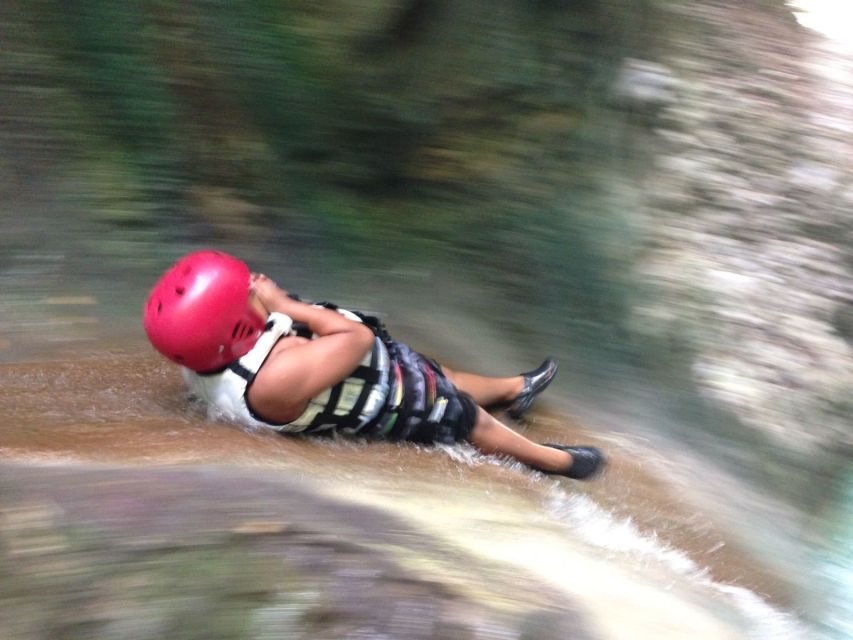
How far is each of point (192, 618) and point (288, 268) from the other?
8.04ft

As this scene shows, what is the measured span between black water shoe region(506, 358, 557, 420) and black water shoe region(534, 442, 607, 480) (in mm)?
261

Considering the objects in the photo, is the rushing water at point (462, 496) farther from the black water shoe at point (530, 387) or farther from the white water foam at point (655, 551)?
the black water shoe at point (530, 387)

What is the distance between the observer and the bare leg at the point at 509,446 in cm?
321

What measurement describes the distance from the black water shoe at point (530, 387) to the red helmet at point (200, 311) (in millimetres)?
1508

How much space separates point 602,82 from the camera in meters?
4.42

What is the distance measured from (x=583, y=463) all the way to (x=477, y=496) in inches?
33.5

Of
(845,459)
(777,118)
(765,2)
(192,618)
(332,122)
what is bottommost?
(845,459)

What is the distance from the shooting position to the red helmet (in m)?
2.38

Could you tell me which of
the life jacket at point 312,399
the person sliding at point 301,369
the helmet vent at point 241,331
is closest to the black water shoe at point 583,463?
the person sliding at point 301,369

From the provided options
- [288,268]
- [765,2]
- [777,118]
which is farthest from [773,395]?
[765,2]

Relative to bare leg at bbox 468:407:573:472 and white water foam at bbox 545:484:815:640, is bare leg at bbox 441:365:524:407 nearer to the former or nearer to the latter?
bare leg at bbox 468:407:573:472

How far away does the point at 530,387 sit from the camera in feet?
12.0

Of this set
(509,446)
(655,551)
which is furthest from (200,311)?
(655,551)

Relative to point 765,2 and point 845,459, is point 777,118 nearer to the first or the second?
point 765,2
